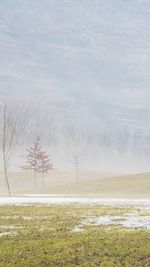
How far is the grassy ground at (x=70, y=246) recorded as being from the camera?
73.7 ft

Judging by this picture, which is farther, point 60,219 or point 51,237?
point 60,219

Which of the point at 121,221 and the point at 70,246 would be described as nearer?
the point at 70,246

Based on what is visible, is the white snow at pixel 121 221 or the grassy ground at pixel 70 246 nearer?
the grassy ground at pixel 70 246

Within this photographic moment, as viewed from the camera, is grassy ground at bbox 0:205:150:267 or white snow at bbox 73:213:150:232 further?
white snow at bbox 73:213:150:232

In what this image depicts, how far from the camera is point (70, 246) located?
24562 millimetres

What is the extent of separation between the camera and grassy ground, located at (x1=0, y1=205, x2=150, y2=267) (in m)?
22.5

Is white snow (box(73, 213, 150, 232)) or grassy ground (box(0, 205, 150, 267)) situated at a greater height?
white snow (box(73, 213, 150, 232))

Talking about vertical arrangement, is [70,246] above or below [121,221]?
below

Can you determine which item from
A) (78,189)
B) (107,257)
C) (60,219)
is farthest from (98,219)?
(78,189)

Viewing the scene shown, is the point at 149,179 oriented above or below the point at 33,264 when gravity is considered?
above

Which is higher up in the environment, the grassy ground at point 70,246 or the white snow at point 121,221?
the white snow at point 121,221

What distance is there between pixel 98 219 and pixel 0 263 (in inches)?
531

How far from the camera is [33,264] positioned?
22172 millimetres

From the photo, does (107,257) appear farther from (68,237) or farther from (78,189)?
(78,189)
